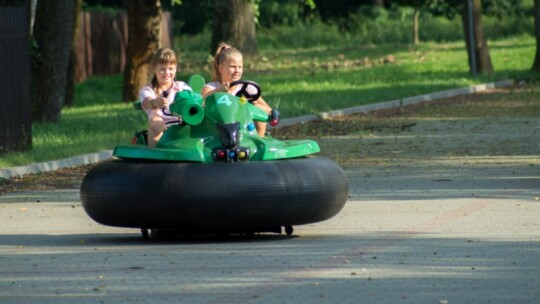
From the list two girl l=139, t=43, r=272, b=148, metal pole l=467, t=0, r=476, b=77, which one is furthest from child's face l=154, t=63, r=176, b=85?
metal pole l=467, t=0, r=476, b=77

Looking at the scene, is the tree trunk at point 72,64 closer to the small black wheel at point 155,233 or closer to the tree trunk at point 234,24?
the tree trunk at point 234,24

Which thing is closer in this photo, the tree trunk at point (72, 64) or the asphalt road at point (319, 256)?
the asphalt road at point (319, 256)

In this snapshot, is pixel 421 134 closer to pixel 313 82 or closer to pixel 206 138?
pixel 206 138

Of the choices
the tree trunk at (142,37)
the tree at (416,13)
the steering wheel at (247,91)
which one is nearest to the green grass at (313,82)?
the tree trunk at (142,37)

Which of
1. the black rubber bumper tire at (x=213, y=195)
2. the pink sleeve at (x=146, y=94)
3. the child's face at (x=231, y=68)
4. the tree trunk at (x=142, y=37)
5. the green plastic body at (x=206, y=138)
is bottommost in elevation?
the tree trunk at (x=142, y=37)

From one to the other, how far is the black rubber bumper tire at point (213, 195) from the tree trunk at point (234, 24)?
2735 cm

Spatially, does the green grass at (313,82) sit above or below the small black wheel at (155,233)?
below

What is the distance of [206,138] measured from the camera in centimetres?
1016

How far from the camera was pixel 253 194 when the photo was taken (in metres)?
9.55

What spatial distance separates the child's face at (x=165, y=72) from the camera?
36.8 ft

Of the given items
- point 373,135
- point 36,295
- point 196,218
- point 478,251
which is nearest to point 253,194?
point 196,218

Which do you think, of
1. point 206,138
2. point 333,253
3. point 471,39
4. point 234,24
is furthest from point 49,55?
point 234,24

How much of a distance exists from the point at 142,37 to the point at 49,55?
5.30m

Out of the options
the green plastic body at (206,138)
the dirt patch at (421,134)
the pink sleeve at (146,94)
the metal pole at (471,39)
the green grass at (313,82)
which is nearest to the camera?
the green plastic body at (206,138)
